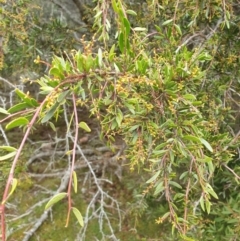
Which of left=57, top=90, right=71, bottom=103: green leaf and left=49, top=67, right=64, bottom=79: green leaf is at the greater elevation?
left=49, top=67, right=64, bottom=79: green leaf

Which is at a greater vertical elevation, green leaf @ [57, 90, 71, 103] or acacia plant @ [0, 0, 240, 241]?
green leaf @ [57, 90, 71, 103]

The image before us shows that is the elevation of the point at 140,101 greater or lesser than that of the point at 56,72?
lesser

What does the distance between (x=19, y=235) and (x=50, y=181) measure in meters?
0.52

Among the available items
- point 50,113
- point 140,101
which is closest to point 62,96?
point 50,113

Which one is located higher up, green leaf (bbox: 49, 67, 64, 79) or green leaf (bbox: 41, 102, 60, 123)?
green leaf (bbox: 49, 67, 64, 79)

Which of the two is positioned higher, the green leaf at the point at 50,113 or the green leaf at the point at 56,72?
the green leaf at the point at 56,72

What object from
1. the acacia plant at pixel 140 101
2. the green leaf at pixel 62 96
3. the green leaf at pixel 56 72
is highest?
the green leaf at pixel 56 72

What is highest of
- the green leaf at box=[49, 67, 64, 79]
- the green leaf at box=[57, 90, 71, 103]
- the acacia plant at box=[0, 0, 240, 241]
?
the green leaf at box=[49, 67, 64, 79]

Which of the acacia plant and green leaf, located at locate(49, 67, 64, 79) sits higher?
green leaf, located at locate(49, 67, 64, 79)

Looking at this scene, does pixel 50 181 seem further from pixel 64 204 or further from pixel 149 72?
pixel 149 72

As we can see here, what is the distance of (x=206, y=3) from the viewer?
151 centimetres

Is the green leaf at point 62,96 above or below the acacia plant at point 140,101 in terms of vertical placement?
above

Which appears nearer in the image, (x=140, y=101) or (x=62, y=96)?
(x=62, y=96)

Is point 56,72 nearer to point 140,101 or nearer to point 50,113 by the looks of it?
point 50,113
